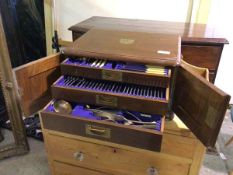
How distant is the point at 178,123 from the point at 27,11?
1484mm

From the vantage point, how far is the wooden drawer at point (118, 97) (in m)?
0.73

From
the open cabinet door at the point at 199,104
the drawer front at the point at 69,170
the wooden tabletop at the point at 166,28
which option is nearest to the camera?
the open cabinet door at the point at 199,104

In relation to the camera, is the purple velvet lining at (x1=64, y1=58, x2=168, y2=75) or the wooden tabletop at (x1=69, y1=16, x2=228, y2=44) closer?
the purple velvet lining at (x1=64, y1=58, x2=168, y2=75)

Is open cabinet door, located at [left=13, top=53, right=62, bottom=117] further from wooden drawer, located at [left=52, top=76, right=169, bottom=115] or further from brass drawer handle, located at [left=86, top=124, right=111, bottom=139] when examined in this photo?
brass drawer handle, located at [left=86, top=124, right=111, bottom=139]

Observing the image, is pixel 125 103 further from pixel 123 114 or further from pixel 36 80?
pixel 36 80

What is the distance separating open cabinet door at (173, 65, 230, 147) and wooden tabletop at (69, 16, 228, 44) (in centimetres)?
37

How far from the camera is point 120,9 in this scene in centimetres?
171

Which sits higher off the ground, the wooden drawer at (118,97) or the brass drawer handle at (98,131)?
the wooden drawer at (118,97)

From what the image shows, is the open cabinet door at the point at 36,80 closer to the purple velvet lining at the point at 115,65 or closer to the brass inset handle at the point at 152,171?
the purple velvet lining at the point at 115,65

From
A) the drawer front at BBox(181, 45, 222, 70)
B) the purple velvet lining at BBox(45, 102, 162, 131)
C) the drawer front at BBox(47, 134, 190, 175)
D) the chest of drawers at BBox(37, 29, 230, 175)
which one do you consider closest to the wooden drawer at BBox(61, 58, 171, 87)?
the chest of drawers at BBox(37, 29, 230, 175)

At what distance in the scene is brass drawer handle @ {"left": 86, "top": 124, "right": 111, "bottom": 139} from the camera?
748mm

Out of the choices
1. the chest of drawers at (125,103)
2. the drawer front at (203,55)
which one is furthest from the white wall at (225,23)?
the chest of drawers at (125,103)

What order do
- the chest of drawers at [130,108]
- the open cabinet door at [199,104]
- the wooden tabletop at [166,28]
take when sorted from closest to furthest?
the open cabinet door at [199,104]
the chest of drawers at [130,108]
the wooden tabletop at [166,28]

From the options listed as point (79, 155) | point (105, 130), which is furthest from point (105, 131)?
point (79, 155)
